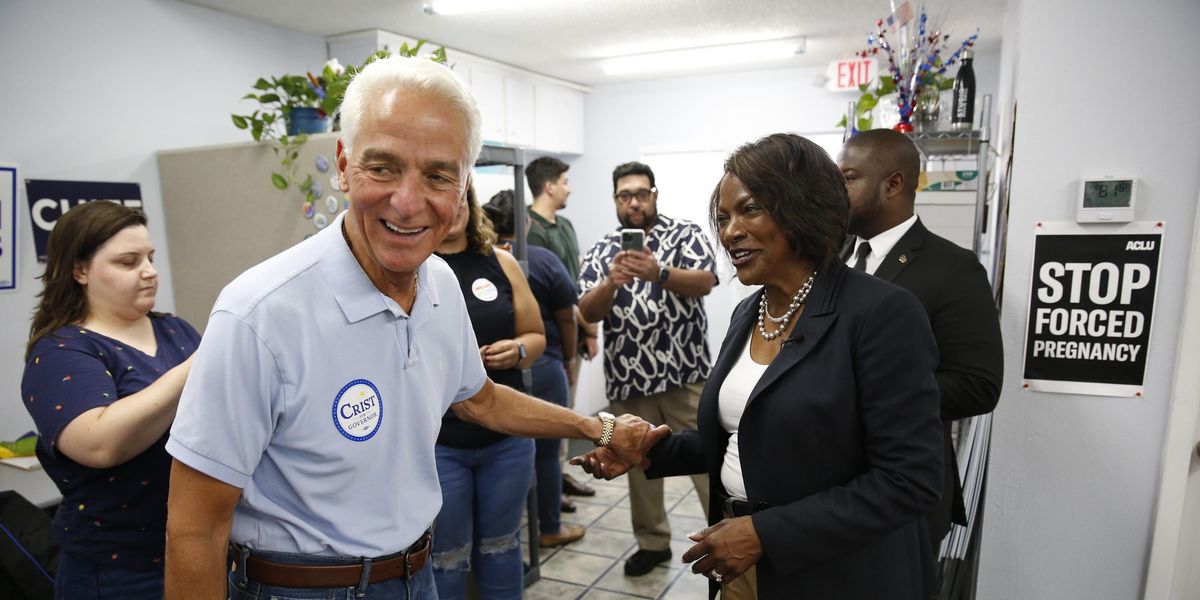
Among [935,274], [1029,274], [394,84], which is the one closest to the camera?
[394,84]

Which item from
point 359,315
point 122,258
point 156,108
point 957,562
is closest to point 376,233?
point 359,315

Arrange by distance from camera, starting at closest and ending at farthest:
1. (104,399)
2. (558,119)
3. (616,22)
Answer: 1. (104,399)
2. (616,22)
3. (558,119)

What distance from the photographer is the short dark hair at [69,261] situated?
1.52 meters

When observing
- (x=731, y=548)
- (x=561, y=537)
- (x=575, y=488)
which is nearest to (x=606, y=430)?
(x=731, y=548)

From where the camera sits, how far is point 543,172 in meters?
3.95

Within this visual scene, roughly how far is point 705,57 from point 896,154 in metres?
3.61

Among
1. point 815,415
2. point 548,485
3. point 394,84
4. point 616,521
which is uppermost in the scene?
point 394,84

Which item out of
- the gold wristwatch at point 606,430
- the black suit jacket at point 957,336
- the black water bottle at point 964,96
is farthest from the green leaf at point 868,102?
the gold wristwatch at point 606,430

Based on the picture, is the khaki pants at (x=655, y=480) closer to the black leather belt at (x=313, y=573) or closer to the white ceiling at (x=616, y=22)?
the black leather belt at (x=313, y=573)

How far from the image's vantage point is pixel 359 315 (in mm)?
1053

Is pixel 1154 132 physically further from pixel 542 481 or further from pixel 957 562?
pixel 542 481

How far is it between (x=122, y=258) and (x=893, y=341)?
1.59 meters

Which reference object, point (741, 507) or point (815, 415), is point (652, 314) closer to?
point (741, 507)

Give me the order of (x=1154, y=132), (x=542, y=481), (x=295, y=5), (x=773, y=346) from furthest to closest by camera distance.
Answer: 1. (x=295, y=5)
2. (x=542, y=481)
3. (x=1154, y=132)
4. (x=773, y=346)
